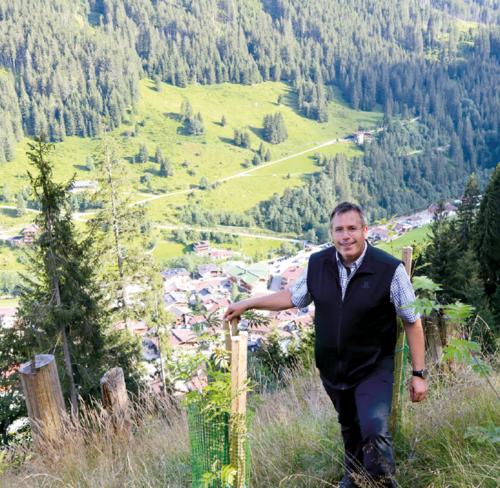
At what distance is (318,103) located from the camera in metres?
105

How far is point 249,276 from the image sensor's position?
48500 millimetres

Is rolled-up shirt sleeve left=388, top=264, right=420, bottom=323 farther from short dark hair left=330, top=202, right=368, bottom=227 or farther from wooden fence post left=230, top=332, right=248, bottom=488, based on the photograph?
wooden fence post left=230, top=332, right=248, bottom=488

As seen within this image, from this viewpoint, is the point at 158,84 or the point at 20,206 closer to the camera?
the point at 20,206

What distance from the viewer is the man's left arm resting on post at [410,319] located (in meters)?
1.78

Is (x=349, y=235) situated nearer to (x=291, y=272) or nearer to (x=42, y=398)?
(x=42, y=398)

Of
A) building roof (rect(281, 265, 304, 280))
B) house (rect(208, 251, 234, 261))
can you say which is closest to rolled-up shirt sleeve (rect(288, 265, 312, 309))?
building roof (rect(281, 265, 304, 280))

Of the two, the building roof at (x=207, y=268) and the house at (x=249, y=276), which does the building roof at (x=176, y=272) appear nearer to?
the building roof at (x=207, y=268)

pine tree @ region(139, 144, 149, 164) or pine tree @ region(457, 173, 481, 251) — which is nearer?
pine tree @ region(457, 173, 481, 251)

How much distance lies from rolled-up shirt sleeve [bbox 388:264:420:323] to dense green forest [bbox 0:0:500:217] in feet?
229

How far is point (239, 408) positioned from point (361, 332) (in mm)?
604

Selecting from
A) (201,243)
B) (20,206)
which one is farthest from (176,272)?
(20,206)

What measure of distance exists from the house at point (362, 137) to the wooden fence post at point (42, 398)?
9706 cm

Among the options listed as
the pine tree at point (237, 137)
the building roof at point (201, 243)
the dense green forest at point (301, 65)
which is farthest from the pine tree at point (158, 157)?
the building roof at point (201, 243)

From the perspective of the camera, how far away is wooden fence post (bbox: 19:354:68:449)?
8.39ft
